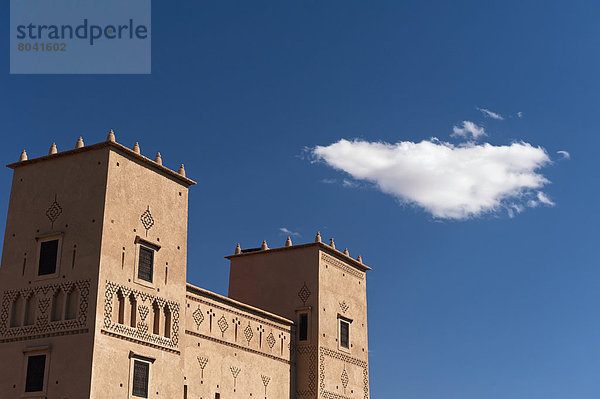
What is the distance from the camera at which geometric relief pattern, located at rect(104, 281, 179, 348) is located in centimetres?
1889

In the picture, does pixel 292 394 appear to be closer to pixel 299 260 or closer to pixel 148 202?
pixel 299 260

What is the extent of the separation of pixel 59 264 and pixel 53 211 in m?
1.48

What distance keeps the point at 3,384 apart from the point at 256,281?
1142cm

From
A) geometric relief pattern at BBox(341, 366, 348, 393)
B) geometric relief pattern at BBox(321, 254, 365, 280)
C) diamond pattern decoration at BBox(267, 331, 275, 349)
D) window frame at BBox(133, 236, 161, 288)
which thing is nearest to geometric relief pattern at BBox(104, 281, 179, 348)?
window frame at BBox(133, 236, 161, 288)

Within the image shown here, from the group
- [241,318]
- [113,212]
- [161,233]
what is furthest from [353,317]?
[113,212]

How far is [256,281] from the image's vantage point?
29.0m

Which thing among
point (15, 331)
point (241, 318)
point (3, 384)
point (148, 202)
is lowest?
point (3, 384)

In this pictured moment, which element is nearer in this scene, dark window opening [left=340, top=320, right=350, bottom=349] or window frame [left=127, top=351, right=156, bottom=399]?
window frame [left=127, top=351, right=156, bottom=399]

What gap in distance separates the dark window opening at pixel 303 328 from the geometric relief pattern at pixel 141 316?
715cm

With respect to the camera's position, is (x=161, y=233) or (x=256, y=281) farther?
(x=256, y=281)

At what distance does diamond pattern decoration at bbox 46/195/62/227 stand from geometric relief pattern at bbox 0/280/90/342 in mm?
A: 1745

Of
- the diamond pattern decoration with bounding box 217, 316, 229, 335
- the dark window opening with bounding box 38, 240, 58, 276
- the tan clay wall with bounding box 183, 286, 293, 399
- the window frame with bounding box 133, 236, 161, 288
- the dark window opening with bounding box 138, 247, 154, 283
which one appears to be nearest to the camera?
the dark window opening with bounding box 38, 240, 58, 276

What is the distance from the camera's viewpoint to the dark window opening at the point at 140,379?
19.3 meters

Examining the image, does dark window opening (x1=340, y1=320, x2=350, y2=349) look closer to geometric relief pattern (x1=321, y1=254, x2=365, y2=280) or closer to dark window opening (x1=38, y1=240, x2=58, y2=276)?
geometric relief pattern (x1=321, y1=254, x2=365, y2=280)
